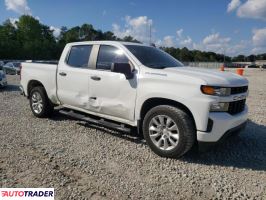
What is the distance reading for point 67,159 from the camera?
15.5ft

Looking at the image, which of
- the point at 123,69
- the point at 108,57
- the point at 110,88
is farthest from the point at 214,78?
the point at 108,57

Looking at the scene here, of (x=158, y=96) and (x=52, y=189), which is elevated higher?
(x=158, y=96)

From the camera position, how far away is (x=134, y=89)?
512 cm

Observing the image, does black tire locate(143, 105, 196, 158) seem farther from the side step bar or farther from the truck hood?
the side step bar

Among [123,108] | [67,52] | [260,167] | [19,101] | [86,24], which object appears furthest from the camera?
[86,24]

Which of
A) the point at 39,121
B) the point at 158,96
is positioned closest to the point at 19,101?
the point at 39,121

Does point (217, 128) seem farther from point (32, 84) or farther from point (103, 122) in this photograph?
point (32, 84)

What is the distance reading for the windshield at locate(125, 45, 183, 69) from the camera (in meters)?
5.39

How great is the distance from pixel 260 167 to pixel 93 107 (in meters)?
3.20

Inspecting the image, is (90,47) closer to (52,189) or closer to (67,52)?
(67,52)

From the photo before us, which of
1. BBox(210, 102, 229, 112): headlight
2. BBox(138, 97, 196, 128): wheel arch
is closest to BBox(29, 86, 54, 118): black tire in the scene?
BBox(138, 97, 196, 128): wheel arch

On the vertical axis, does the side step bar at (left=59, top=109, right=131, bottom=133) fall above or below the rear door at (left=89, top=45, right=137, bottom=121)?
below

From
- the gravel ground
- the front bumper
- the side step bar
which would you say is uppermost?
the front bumper

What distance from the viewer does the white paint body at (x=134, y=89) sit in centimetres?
439
